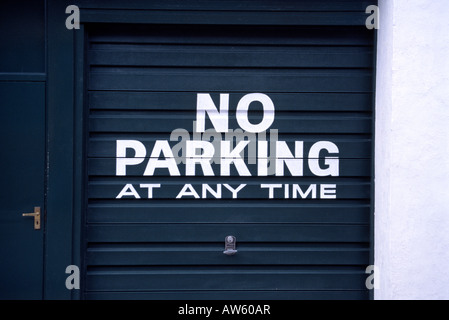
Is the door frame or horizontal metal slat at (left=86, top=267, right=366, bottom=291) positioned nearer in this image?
the door frame

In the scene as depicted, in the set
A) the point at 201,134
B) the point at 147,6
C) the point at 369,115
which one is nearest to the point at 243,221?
the point at 201,134

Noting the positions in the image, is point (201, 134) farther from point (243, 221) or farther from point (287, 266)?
point (287, 266)

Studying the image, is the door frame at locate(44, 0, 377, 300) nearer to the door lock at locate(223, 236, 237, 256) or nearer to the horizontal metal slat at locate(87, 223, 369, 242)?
the horizontal metal slat at locate(87, 223, 369, 242)

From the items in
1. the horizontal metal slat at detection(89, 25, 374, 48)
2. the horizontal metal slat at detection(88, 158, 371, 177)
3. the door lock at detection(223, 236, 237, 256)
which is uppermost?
the horizontal metal slat at detection(89, 25, 374, 48)

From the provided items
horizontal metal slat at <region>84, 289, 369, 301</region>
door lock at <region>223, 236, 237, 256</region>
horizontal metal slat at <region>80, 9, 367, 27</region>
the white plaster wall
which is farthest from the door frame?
the white plaster wall

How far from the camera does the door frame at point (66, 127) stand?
3939mm

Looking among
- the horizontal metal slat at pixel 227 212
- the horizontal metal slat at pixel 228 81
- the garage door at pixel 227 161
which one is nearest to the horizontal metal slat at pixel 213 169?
the garage door at pixel 227 161

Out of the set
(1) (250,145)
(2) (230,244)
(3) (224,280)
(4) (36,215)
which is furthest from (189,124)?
(4) (36,215)

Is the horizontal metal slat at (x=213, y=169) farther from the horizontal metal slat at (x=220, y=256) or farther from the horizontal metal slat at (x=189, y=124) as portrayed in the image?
the horizontal metal slat at (x=220, y=256)

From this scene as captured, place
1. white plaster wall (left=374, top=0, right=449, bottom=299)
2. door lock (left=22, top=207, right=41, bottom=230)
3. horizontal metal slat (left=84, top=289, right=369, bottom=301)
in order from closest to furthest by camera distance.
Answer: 1. white plaster wall (left=374, top=0, right=449, bottom=299)
2. door lock (left=22, top=207, right=41, bottom=230)
3. horizontal metal slat (left=84, top=289, right=369, bottom=301)

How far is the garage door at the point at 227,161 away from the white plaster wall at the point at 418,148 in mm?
409

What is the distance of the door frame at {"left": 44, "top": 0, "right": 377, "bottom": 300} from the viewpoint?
3939 mm

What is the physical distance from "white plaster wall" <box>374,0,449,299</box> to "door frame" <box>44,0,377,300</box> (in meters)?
1.81

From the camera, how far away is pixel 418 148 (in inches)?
147
